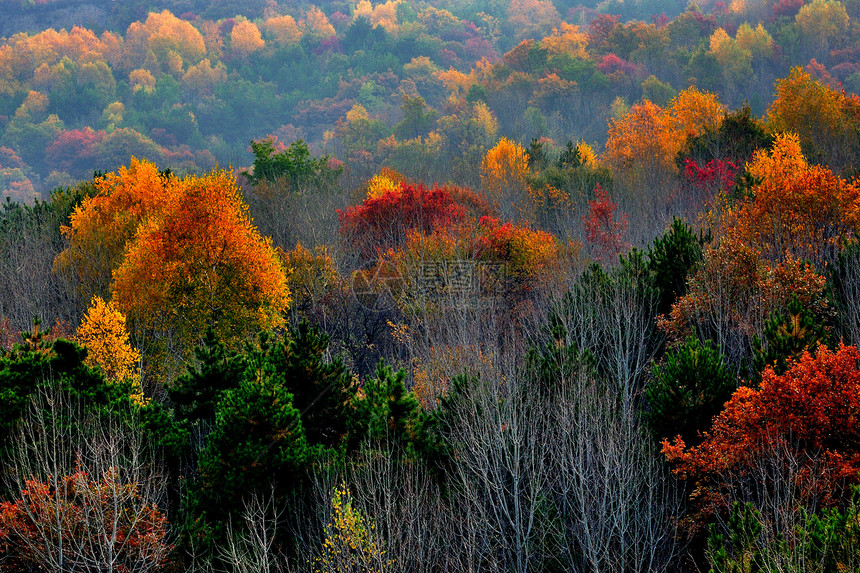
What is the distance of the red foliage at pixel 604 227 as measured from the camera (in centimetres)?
3512

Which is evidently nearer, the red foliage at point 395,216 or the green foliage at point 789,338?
the green foliage at point 789,338

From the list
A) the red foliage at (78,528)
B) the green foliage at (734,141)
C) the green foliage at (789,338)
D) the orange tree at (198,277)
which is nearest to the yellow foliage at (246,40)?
the green foliage at (734,141)

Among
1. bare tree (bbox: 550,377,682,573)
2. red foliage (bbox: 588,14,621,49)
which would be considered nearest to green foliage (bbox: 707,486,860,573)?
bare tree (bbox: 550,377,682,573)

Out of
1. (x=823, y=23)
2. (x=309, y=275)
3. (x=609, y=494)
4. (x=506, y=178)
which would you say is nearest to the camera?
(x=609, y=494)

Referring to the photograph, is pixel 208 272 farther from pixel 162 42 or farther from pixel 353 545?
pixel 162 42

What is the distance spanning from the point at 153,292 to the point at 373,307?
10.2m

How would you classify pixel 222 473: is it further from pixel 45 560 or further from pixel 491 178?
pixel 491 178

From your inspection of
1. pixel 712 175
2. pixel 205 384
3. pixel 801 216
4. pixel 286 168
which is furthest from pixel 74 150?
pixel 801 216

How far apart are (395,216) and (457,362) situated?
76.8 ft

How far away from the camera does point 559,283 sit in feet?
90.2

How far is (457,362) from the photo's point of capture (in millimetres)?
21156

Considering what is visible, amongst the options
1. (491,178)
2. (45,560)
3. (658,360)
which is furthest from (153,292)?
(491,178)

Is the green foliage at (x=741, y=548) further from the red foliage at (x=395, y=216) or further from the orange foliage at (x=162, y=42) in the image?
the orange foliage at (x=162, y=42)

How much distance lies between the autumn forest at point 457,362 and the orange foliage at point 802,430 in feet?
0.18
